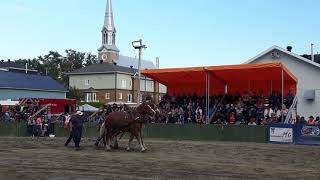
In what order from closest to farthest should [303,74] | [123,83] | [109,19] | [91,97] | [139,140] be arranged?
1. [139,140]
2. [303,74]
3. [91,97]
4. [123,83]
5. [109,19]

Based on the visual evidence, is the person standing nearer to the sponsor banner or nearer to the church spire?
the sponsor banner

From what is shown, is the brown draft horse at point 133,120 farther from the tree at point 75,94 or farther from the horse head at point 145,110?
the tree at point 75,94

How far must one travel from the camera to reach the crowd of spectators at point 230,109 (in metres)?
35.2

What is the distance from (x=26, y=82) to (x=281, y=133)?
2125 inches

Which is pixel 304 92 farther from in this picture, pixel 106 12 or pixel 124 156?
pixel 106 12

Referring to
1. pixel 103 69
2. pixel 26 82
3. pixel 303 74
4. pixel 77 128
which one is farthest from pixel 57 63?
pixel 77 128

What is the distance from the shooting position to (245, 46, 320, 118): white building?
1713 inches

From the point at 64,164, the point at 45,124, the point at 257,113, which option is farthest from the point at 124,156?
the point at 45,124

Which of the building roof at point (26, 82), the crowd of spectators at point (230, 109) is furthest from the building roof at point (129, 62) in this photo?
the crowd of spectators at point (230, 109)

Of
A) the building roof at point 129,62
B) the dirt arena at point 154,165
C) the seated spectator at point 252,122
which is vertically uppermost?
the building roof at point 129,62

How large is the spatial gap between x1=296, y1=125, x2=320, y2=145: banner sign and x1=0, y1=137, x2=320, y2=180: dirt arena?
7.04 meters

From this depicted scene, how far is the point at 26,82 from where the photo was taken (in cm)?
7856

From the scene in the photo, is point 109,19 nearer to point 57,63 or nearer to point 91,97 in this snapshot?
point 57,63

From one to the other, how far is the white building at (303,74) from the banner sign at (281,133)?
491 inches
